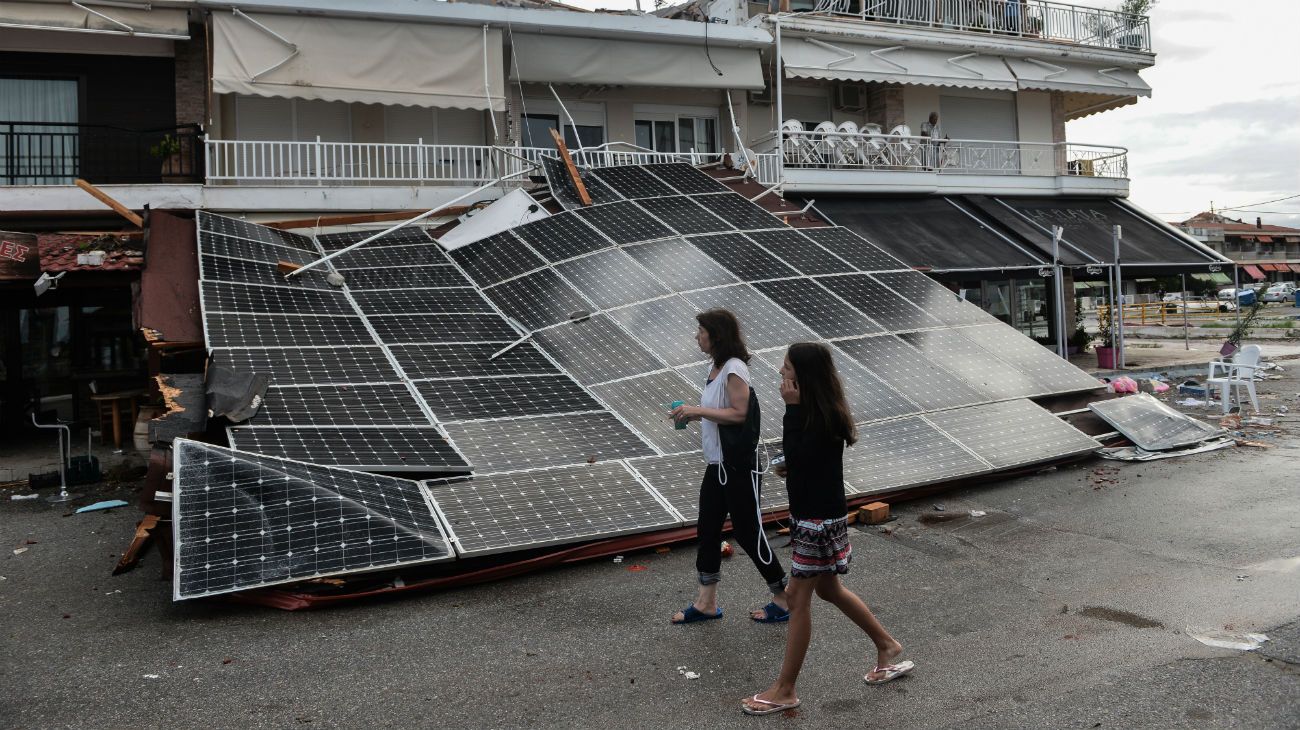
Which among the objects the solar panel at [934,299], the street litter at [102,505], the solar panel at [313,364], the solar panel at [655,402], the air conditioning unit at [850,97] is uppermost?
the air conditioning unit at [850,97]

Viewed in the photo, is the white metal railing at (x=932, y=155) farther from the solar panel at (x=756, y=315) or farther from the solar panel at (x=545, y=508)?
the solar panel at (x=545, y=508)

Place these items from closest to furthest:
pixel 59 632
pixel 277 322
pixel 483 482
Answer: pixel 59 632 → pixel 483 482 → pixel 277 322

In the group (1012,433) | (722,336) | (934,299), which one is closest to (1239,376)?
(934,299)

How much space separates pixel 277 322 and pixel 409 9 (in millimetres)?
8373

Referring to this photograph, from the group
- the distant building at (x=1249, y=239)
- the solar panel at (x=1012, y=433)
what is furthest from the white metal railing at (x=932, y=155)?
the distant building at (x=1249, y=239)

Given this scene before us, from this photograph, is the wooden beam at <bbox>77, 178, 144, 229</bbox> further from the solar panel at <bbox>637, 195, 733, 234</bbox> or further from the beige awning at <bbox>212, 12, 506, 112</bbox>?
the solar panel at <bbox>637, 195, 733, 234</bbox>

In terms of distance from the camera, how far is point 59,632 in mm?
5227

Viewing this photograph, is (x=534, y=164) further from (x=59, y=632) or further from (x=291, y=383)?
(x=59, y=632)

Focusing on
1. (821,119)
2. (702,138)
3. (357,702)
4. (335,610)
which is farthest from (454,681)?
(821,119)

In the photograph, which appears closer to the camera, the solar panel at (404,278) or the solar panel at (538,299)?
the solar panel at (538,299)

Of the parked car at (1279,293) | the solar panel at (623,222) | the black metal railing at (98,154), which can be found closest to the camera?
the solar panel at (623,222)

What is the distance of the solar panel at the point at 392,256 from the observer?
433 inches

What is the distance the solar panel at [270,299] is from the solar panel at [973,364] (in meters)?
6.29

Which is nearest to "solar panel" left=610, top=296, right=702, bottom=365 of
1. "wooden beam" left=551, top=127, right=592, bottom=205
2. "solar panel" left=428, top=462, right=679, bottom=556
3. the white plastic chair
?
"solar panel" left=428, top=462, right=679, bottom=556
